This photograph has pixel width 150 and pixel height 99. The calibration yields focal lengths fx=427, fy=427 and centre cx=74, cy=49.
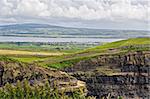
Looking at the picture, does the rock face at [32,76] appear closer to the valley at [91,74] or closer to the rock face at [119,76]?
the valley at [91,74]

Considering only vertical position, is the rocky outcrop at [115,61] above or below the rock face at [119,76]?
above

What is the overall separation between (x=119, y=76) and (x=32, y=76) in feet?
69.5

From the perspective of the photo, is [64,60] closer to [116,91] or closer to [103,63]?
[103,63]

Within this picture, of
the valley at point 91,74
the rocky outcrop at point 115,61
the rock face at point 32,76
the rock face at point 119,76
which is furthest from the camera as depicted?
the rocky outcrop at point 115,61

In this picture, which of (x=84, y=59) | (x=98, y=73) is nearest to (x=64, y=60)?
(x=84, y=59)

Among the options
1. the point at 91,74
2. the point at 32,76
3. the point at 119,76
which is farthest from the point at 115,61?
the point at 32,76

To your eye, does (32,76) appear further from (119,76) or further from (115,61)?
(115,61)

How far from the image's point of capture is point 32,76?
306 ft

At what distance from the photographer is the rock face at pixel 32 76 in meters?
92.4

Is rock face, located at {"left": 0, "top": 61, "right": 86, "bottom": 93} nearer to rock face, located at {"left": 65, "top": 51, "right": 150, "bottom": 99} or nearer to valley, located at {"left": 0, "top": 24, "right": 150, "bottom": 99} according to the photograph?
valley, located at {"left": 0, "top": 24, "right": 150, "bottom": 99}

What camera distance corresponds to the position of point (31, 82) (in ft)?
298

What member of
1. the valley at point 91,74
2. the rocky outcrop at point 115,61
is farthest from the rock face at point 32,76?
the rocky outcrop at point 115,61

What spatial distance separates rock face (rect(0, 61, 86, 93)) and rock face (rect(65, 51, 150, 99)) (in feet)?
19.3

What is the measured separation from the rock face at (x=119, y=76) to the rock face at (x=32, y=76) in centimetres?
590
